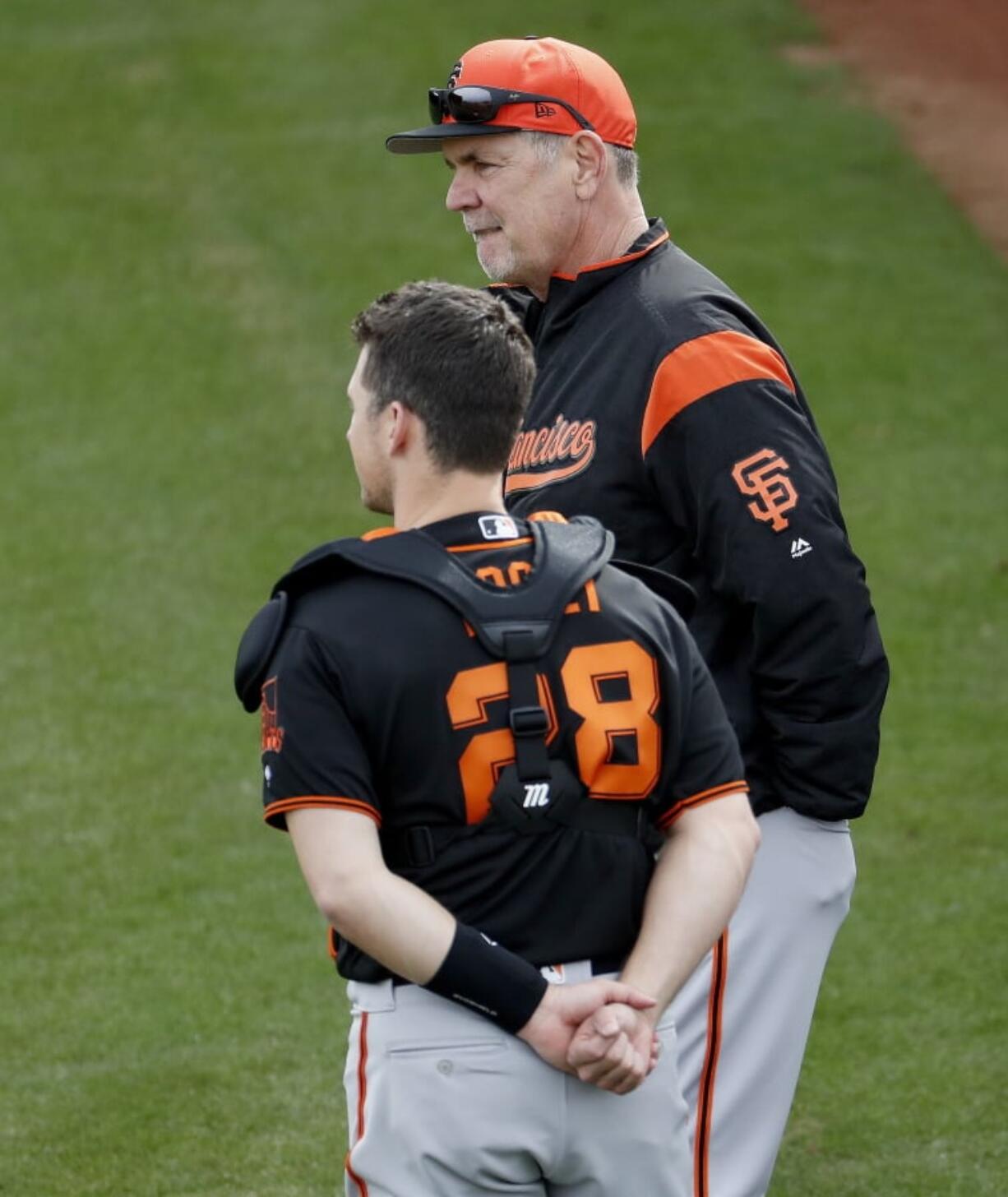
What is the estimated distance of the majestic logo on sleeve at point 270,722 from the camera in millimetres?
2662

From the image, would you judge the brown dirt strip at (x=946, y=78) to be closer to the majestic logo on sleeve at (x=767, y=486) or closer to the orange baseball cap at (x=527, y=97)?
the orange baseball cap at (x=527, y=97)

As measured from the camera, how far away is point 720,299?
365 cm

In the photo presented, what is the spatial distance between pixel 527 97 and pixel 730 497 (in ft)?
2.72

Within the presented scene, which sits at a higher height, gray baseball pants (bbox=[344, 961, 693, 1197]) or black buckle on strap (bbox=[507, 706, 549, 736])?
black buckle on strap (bbox=[507, 706, 549, 736])

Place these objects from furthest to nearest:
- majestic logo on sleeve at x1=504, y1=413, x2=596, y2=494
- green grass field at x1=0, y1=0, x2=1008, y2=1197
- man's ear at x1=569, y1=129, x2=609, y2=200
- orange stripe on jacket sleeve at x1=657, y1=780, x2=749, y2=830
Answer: green grass field at x1=0, y1=0, x2=1008, y2=1197
man's ear at x1=569, y1=129, x2=609, y2=200
majestic logo on sleeve at x1=504, y1=413, x2=596, y2=494
orange stripe on jacket sleeve at x1=657, y1=780, x2=749, y2=830

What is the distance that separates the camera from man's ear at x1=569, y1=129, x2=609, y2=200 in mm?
3695

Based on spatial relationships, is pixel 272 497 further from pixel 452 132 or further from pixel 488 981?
pixel 488 981

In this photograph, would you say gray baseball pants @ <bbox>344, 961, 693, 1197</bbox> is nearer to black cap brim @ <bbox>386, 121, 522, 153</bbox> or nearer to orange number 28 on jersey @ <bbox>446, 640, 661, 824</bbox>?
orange number 28 on jersey @ <bbox>446, 640, 661, 824</bbox>

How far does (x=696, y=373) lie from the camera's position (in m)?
3.51


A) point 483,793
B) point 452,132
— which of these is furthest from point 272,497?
point 483,793

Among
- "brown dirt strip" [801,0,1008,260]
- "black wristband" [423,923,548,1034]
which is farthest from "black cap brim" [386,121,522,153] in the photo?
"brown dirt strip" [801,0,1008,260]

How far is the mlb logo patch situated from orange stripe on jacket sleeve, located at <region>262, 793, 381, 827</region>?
40 centimetres

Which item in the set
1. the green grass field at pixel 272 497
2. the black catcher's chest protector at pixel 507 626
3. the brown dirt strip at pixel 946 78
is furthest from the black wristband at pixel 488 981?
the brown dirt strip at pixel 946 78

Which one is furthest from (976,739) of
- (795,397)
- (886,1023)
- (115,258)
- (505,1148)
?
(115,258)
